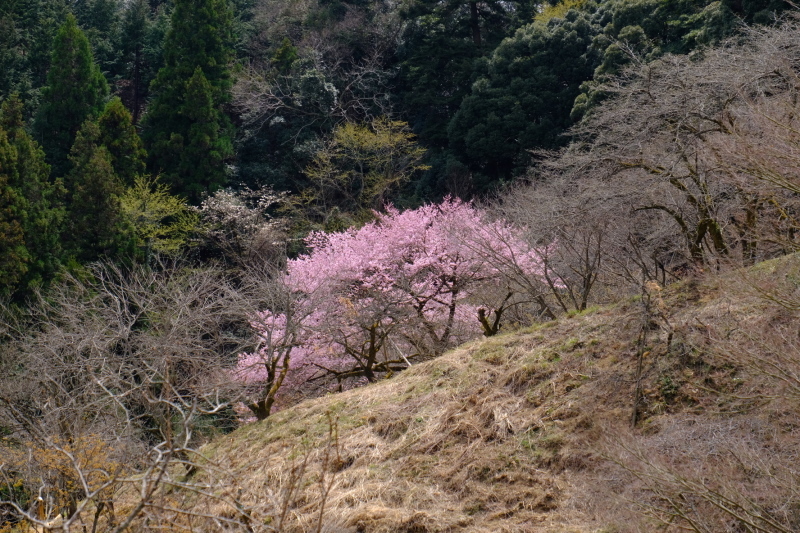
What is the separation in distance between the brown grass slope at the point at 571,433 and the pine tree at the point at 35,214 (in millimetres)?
9768

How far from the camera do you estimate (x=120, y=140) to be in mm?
20453

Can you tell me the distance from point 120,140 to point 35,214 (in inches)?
205

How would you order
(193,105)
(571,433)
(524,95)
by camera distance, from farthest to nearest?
(193,105)
(524,95)
(571,433)

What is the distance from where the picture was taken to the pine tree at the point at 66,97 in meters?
21.2

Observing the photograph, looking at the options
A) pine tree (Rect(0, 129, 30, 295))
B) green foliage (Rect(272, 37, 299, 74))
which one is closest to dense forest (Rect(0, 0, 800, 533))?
pine tree (Rect(0, 129, 30, 295))

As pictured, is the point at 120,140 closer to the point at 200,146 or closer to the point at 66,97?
the point at 200,146

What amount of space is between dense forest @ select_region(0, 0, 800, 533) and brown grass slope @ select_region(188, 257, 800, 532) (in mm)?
253

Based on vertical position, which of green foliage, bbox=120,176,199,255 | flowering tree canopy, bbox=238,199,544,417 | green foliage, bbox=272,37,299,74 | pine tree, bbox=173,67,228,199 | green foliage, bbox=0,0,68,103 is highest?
green foliage, bbox=0,0,68,103

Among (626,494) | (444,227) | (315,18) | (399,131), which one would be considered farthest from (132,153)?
(626,494)

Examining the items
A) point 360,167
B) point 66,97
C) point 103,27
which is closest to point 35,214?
point 66,97

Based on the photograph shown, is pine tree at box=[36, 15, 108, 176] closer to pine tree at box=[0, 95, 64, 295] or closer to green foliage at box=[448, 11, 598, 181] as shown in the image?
pine tree at box=[0, 95, 64, 295]

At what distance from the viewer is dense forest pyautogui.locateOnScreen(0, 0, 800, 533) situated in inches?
283

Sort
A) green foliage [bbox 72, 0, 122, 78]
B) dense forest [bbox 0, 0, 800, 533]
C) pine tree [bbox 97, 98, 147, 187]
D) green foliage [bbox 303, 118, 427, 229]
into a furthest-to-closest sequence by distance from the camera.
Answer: green foliage [bbox 72, 0, 122, 78]
green foliage [bbox 303, 118, 427, 229]
pine tree [bbox 97, 98, 147, 187]
dense forest [bbox 0, 0, 800, 533]

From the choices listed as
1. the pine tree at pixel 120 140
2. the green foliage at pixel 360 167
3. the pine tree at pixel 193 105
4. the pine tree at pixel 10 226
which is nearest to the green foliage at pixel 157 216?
the pine tree at pixel 120 140
